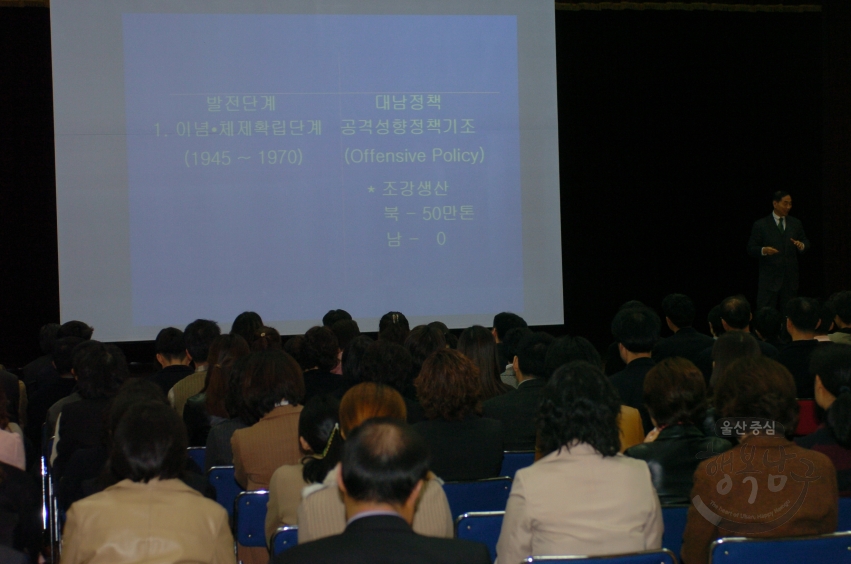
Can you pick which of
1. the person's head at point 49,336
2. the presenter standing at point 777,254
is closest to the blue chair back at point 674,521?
the person's head at point 49,336

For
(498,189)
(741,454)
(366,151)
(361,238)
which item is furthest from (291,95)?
(741,454)

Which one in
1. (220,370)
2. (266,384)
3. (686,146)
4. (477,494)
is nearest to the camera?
(477,494)

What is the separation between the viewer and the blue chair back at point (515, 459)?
2.68 m

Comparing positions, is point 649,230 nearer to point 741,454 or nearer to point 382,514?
point 741,454

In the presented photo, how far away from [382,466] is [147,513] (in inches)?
23.6

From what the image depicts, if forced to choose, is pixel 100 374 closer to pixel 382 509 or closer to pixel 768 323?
pixel 382 509

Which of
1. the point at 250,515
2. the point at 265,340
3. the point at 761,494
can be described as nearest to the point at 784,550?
the point at 761,494

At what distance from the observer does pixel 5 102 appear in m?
6.76

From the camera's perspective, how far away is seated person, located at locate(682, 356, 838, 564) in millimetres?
1907

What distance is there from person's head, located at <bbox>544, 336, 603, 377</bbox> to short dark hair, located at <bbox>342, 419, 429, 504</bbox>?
165cm

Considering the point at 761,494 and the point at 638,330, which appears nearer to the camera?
the point at 761,494

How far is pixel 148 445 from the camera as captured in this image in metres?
1.73

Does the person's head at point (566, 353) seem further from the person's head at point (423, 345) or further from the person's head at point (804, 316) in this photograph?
the person's head at point (804, 316)

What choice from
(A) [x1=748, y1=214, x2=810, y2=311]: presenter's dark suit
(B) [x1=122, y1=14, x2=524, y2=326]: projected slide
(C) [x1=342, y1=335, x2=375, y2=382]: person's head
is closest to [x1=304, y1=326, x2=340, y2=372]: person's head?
(C) [x1=342, y1=335, x2=375, y2=382]: person's head
